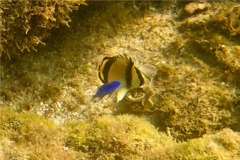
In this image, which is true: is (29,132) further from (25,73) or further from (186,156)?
(186,156)

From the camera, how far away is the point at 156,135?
128 inches

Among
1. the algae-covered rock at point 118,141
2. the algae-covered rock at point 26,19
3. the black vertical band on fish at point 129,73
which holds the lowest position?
the algae-covered rock at point 118,141

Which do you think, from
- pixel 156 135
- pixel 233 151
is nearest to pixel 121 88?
pixel 156 135

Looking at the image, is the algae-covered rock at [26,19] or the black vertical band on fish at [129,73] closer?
the black vertical band on fish at [129,73]

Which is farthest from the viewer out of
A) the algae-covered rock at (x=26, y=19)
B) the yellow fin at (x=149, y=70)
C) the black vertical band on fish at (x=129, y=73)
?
the yellow fin at (x=149, y=70)

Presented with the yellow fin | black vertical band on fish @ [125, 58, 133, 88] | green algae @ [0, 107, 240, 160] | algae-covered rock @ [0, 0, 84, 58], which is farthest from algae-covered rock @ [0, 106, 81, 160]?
the yellow fin

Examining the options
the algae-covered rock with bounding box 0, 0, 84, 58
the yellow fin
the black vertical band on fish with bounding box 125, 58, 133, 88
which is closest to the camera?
the black vertical band on fish with bounding box 125, 58, 133, 88

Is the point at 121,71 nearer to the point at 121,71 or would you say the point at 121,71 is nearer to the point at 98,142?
the point at 121,71

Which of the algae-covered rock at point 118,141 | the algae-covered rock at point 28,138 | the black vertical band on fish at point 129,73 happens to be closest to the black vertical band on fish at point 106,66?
the black vertical band on fish at point 129,73

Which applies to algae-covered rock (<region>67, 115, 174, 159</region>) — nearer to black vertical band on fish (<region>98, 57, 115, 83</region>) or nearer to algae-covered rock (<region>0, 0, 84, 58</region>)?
black vertical band on fish (<region>98, 57, 115, 83</region>)

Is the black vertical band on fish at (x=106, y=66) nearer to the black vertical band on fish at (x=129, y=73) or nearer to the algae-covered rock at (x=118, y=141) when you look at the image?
the black vertical band on fish at (x=129, y=73)

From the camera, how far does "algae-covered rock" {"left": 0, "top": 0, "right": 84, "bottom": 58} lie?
2.96m

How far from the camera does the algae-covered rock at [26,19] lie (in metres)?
2.96

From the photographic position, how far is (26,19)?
307cm
